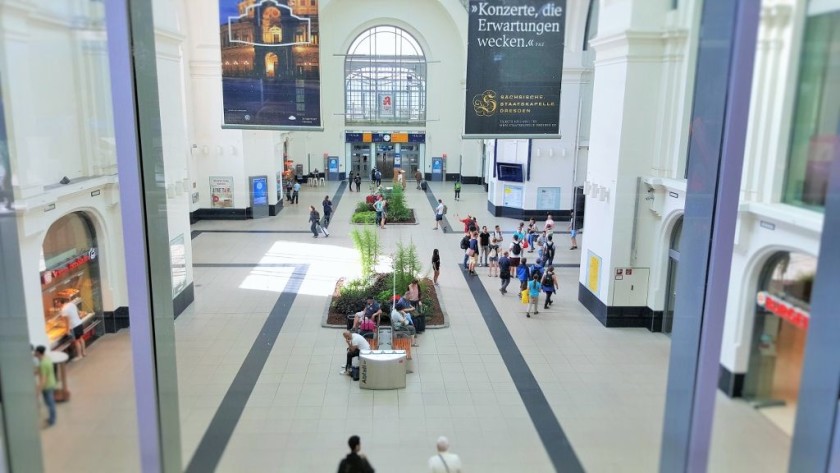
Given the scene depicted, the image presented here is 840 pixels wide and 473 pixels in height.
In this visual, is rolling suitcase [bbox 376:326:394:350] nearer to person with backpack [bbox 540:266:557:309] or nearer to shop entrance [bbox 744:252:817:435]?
person with backpack [bbox 540:266:557:309]

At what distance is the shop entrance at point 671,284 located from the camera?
4700 mm

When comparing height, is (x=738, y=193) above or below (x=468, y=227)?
above

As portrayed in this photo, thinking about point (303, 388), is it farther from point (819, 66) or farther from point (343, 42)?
point (343, 42)

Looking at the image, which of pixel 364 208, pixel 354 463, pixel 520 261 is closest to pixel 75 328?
pixel 354 463

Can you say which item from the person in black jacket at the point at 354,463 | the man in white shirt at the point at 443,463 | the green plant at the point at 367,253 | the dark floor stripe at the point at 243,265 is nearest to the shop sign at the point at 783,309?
the man in white shirt at the point at 443,463

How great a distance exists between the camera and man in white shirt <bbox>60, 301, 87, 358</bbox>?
357 centimetres

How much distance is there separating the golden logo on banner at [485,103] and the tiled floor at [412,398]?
3.60 metres

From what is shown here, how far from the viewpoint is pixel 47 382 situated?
138 inches

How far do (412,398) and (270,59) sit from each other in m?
4.57

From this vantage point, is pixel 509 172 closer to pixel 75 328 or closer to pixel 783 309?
pixel 783 309

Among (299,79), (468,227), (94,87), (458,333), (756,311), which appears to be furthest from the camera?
(468,227)

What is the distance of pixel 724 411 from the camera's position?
12.1 feet

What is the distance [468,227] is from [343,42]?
17.0 meters

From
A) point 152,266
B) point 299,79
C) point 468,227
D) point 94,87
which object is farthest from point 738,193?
point 468,227
